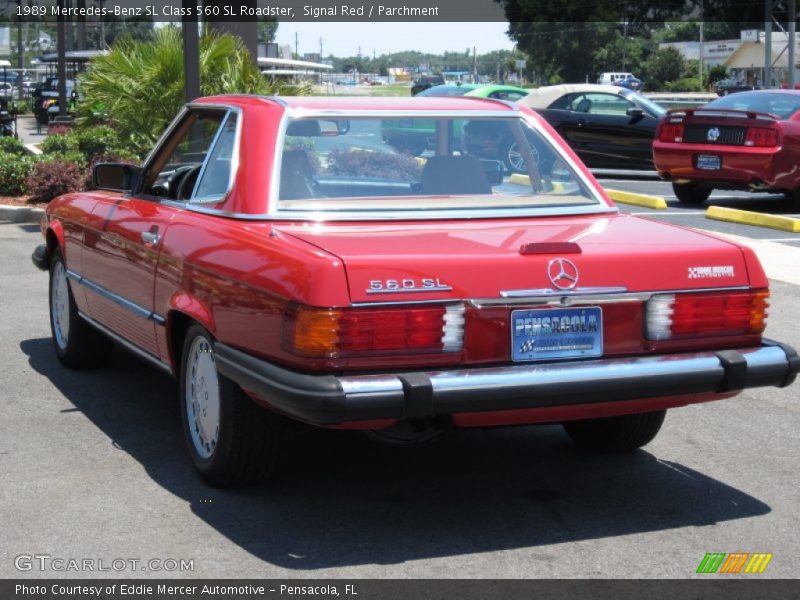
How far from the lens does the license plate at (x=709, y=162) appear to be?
1497 centimetres

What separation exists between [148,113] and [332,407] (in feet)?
35.4

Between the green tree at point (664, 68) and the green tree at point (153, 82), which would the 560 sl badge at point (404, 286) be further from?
the green tree at point (664, 68)

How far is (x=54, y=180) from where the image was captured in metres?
15.1

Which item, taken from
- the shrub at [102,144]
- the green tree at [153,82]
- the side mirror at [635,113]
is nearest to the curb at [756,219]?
the green tree at [153,82]

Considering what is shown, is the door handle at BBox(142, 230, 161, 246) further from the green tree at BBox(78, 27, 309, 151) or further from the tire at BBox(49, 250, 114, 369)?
the green tree at BBox(78, 27, 309, 151)

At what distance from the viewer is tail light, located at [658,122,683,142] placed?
1541cm

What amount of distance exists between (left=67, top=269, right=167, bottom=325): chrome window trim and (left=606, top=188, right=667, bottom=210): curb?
9.81 metres

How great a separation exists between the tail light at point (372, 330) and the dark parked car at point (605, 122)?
16276 millimetres

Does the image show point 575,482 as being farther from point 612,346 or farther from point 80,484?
point 80,484

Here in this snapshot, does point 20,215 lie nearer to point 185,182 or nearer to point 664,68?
point 185,182

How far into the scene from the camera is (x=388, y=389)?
4289 millimetres

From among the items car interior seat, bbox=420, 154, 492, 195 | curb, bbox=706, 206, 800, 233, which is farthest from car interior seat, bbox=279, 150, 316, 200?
curb, bbox=706, 206, 800, 233

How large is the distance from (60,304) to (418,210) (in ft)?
9.99

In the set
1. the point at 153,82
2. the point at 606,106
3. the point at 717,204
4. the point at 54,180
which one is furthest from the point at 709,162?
the point at 54,180
